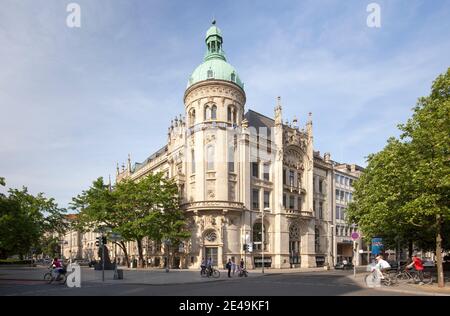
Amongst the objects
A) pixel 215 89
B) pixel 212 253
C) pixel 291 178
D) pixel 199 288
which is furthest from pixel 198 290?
pixel 291 178

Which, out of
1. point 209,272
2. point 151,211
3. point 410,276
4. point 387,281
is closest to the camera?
point 387,281

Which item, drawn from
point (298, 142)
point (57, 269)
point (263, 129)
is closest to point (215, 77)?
point (263, 129)

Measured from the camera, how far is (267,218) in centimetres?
5538

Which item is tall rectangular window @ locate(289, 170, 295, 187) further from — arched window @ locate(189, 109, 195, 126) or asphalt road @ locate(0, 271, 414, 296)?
asphalt road @ locate(0, 271, 414, 296)

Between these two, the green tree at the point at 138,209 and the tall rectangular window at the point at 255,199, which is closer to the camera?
the green tree at the point at 138,209

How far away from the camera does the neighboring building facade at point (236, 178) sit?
1972 inches

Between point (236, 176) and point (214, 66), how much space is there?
1534 cm

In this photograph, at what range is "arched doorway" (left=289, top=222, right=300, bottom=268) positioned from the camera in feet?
189

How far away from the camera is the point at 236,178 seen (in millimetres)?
51844

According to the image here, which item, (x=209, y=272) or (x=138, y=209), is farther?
(x=138, y=209)

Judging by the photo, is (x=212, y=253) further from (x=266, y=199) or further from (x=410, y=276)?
(x=410, y=276)

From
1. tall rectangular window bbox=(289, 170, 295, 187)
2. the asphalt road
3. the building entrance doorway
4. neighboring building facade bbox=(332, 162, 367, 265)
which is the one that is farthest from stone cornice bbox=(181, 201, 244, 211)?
neighboring building facade bbox=(332, 162, 367, 265)

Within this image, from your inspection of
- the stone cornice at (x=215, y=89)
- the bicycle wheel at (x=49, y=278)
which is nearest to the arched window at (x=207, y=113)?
the stone cornice at (x=215, y=89)

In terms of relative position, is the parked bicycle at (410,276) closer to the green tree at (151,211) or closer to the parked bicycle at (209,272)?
the parked bicycle at (209,272)
